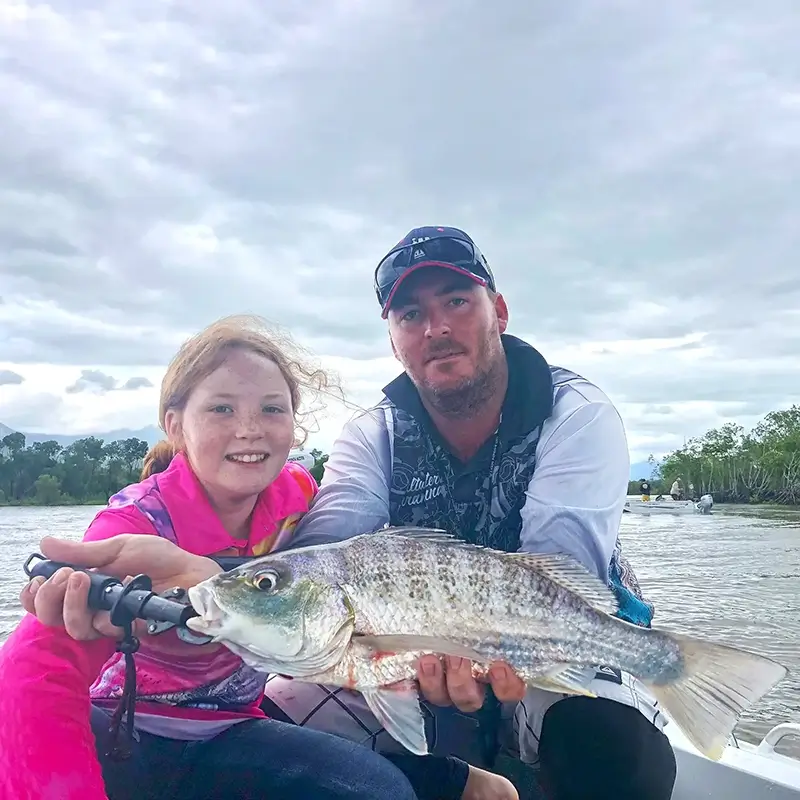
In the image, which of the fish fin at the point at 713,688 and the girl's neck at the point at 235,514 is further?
the girl's neck at the point at 235,514

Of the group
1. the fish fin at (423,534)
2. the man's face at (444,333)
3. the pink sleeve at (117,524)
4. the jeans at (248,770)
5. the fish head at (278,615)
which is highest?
the man's face at (444,333)

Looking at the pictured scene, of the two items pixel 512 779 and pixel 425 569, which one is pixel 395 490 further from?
pixel 512 779

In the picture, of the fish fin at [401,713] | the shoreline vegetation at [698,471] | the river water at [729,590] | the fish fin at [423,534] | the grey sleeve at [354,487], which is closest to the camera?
the fish fin at [401,713]

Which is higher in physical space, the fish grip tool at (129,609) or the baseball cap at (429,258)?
the baseball cap at (429,258)

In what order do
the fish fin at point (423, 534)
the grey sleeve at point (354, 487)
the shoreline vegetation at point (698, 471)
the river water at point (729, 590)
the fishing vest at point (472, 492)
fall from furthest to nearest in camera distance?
the shoreline vegetation at point (698, 471), the river water at point (729, 590), the fishing vest at point (472, 492), the grey sleeve at point (354, 487), the fish fin at point (423, 534)

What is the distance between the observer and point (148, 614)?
201 cm

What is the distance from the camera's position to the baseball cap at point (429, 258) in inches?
135

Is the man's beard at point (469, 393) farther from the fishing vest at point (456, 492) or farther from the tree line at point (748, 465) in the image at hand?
the tree line at point (748, 465)

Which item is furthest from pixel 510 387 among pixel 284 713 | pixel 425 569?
pixel 284 713

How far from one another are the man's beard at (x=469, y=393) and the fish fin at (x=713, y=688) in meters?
1.40

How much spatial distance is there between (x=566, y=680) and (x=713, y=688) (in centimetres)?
50

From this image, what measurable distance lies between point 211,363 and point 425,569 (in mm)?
1291

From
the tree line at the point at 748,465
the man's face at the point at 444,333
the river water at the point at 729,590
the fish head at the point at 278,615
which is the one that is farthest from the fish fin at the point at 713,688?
the tree line at the point at 748,465

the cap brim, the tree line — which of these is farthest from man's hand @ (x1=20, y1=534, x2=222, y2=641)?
the tree line
